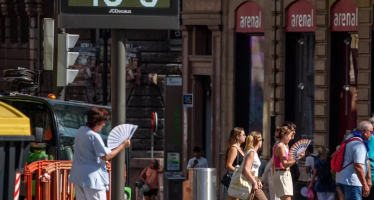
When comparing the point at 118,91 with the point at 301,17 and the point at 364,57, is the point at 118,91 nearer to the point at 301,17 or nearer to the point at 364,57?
the point at 364,57

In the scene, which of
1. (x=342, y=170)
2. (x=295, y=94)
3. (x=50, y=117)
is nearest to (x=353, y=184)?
(x=342, y=170)

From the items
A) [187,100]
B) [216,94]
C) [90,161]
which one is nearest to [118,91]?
[90,161]

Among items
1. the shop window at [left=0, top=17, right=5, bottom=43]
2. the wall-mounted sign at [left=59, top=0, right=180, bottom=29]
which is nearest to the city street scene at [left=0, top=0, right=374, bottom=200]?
the wall-mounted sign at [left=59, top=0, right=180, bottom=29]

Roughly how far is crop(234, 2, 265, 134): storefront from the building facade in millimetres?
24

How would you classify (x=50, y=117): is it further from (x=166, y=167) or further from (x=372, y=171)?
(x=166, y=167)

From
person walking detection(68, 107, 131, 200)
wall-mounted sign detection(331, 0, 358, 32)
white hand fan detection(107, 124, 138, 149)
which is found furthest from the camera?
wall-mounted sign detection(331, 0, 358, 32)

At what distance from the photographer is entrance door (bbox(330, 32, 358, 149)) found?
2386 centimetres

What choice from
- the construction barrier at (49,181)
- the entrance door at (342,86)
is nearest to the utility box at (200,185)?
the construction barrier at (49,181)

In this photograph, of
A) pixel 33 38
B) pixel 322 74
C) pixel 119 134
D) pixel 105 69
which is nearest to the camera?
pixel 119 134

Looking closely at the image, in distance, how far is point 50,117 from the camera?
63.3 ft

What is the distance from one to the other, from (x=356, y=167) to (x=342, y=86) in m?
9.25

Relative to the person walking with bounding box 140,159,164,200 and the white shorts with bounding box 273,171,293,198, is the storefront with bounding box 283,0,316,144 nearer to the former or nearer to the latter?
the person walking with bounding box 140,159,164,200

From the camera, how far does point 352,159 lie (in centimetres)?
1532

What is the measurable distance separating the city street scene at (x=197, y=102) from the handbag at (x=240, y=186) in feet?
0.06
